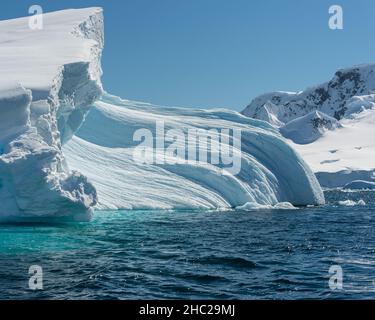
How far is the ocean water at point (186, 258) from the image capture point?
11.0 m

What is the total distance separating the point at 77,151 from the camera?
29578 mm

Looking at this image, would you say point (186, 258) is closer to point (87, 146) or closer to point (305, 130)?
point (87, 146)

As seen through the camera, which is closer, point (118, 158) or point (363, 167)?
point (118, 158)

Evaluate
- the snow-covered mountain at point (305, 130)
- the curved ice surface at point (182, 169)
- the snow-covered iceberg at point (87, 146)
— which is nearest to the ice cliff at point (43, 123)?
the snow-covered iceberg at point (87, 146)

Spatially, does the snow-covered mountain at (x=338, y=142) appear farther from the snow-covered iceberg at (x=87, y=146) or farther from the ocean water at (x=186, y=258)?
the ocean water at (x=186, y=258)

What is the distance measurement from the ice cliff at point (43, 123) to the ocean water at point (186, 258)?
37.5 inches

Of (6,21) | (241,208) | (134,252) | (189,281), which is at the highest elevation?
(6,21)

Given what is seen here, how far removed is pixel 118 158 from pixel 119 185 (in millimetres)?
2774

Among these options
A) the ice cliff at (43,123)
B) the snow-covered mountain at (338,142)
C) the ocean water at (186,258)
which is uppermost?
the snow-covered mountain at (338,142)

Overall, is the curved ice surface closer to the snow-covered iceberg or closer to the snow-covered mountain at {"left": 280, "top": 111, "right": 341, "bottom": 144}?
the snow-covered iceberg

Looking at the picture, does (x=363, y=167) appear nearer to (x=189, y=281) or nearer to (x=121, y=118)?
(x=121, y=118)

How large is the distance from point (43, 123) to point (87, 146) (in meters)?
9.35

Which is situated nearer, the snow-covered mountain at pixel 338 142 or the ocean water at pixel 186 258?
the ocean water at pixel 186 258

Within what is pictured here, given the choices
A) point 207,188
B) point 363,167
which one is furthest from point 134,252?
point 363,167
